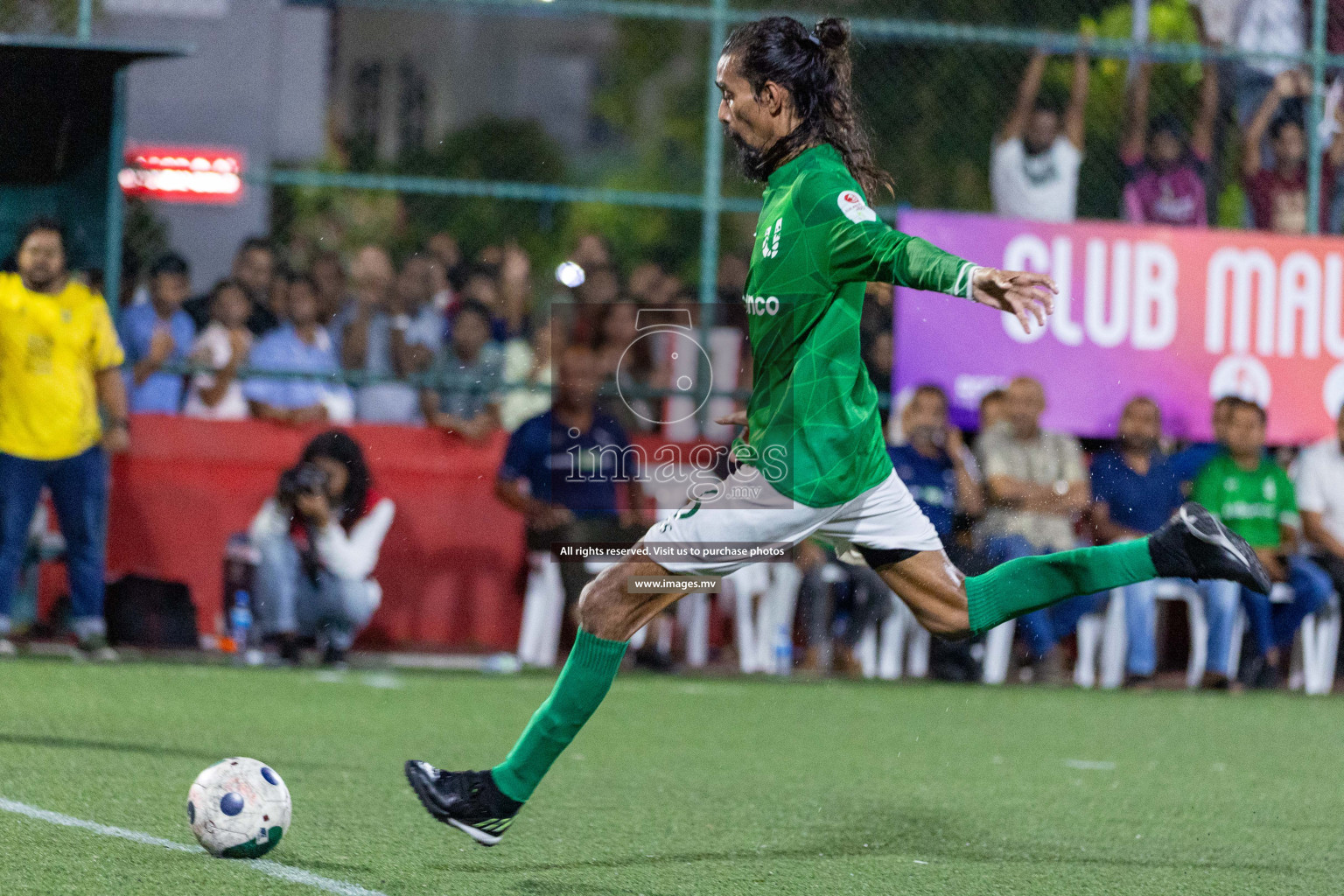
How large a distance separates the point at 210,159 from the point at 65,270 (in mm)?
3597

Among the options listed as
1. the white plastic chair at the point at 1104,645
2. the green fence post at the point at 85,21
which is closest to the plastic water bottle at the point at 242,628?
the green fence post at the point at 85,21

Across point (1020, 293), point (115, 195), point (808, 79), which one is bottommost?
point (1020, 293)

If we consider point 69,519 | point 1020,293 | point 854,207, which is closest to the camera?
point 1020,293

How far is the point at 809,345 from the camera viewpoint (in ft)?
16.6

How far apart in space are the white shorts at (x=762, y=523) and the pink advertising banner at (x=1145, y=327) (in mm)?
6038

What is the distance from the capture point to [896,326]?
1121 cm

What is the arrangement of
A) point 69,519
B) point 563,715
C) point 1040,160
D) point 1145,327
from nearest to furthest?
point 563,715 < point 69,519 < point 1145,327 < point 1040,160

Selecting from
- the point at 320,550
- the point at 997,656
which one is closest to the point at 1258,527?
the point at 997,656

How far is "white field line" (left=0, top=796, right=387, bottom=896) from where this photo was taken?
4613 millimetres

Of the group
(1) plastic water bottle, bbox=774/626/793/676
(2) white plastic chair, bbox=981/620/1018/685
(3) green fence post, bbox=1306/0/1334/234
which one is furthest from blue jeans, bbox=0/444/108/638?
(3) green fence post, bbox=1306/0/1334/234

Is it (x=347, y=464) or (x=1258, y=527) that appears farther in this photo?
(x=1258, y=527)

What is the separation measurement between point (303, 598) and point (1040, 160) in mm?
5505

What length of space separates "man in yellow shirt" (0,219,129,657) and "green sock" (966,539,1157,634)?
6.41 m

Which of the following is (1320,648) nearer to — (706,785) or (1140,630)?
(1140,630)
